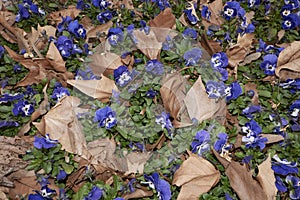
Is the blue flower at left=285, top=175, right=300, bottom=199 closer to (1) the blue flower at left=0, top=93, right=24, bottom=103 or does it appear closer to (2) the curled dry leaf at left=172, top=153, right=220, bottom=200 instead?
(2) the curled dry leaf at left=172, top=153, right=220, bottom=200

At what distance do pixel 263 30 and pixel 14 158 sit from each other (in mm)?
2195

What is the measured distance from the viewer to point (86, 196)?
8.51 ft

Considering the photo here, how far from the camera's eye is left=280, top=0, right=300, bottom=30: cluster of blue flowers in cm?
369

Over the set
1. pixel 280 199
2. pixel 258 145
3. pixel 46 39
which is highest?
pixel 46 39

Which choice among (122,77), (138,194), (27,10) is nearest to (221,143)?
(138,194)

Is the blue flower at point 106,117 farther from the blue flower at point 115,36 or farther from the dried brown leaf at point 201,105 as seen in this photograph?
the blue flower at point 115,36

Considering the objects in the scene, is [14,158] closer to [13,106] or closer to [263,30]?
[13,106]

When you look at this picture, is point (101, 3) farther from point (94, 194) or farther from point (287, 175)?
point (287, 175)

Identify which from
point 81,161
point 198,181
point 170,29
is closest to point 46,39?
point 170,29

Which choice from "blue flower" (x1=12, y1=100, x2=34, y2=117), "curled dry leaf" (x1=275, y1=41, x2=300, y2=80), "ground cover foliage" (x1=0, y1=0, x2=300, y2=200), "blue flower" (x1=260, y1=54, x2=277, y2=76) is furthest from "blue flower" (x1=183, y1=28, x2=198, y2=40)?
"blue flower" (x1=12, y1=100, x2=34, y2=117)

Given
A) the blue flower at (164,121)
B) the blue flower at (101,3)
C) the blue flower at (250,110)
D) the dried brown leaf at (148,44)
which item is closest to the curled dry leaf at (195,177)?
the blue flower at (164,121)

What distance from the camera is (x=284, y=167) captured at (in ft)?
9.01

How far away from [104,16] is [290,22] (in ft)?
4.92

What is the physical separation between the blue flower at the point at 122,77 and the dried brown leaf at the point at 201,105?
42 centimetres
